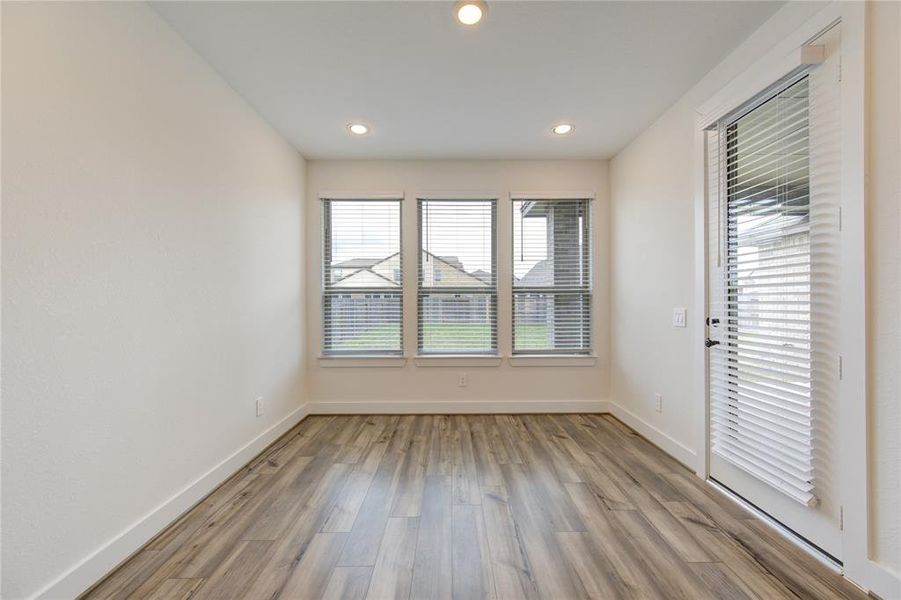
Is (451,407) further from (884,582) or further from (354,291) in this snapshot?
(884,582)

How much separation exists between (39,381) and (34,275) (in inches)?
14.7

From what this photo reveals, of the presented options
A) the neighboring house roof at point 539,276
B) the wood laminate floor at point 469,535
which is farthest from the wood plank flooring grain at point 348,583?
the neighboring house roof at point 539,276

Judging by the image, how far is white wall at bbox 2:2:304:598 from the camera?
1189 millimetres

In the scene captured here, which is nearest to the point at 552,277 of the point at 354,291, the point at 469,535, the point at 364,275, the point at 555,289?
the point at 555,289

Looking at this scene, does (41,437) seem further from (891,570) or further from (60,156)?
(891,570)

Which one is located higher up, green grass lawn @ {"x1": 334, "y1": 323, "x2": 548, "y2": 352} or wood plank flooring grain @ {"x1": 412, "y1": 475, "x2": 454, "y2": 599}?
green grass lawn @ {"x1": 334, "y1": 323, "x2": 548, "y2": 352}

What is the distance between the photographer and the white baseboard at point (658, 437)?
235 cm

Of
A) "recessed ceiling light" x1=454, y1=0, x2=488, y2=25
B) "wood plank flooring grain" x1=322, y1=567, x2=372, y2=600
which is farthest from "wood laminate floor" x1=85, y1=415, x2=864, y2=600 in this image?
"recessed ceiling light" x1=454, y1=0, x2=488, y2=25

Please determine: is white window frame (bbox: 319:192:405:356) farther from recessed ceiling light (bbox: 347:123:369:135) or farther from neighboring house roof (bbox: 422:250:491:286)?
recessed ceiling light (bbox: 347:123:369:135)

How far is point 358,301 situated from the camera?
11.7ft

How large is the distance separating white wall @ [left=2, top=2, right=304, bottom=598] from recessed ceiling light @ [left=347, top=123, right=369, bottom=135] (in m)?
0.76

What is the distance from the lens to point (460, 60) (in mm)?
2023

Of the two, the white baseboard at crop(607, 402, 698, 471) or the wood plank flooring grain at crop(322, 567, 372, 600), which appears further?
the white baseboard at crop(607, 402, 698, 471)

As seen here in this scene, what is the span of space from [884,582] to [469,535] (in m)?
1.57
